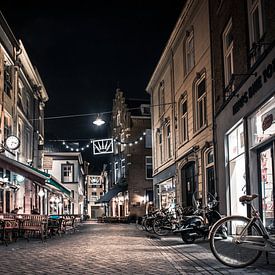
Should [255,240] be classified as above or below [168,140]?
Answer: below

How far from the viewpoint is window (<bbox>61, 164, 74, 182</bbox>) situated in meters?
59.8

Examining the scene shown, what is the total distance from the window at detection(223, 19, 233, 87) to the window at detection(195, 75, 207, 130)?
3.00m

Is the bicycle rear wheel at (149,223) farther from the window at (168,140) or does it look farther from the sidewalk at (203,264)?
the sidewalk at (203,264)

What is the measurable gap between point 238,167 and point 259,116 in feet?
9.65

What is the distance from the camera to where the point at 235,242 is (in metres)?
7.79

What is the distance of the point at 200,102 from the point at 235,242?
1287cm

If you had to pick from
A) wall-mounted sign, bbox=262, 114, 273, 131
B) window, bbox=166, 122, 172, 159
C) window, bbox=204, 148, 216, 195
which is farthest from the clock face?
wall-mounted sign, bbox=262, 114, 273, 131

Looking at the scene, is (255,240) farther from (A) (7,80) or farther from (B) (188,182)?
(A) (7,80)

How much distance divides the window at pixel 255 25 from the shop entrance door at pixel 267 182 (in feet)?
8.11

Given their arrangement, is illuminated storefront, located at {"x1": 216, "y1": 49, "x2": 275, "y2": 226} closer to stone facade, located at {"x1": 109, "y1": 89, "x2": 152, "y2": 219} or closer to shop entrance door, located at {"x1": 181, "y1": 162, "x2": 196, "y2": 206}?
shop entrance door, located at {"x1": 181, "y1": 162, "x2": 196, "y2": 206}

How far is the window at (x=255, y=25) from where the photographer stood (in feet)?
40.5

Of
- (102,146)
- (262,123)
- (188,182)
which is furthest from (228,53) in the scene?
(102,146)

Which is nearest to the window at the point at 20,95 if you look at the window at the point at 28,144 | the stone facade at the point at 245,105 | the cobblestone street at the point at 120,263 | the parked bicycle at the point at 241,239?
the window at the point at 28,144

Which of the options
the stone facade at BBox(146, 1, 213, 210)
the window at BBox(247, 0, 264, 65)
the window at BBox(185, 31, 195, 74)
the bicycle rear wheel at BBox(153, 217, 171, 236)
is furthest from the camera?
the window at BBox(185, 31, 195, 74)
